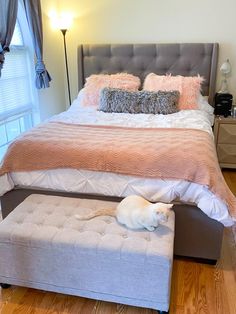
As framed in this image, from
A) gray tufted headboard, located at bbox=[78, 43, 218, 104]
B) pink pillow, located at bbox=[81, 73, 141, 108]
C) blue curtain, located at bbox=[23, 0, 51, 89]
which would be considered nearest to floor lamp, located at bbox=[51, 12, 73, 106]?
gray tufted headboard, located at bbox=[78, 43, 218, 104]

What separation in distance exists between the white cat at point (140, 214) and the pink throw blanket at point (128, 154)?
24 cm

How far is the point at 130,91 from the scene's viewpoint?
3242 mm

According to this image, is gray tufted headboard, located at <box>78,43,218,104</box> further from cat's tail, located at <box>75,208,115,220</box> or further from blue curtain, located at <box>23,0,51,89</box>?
cat's tail, located at <box>75,208,115,220</box>

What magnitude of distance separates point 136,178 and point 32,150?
767 millimetres

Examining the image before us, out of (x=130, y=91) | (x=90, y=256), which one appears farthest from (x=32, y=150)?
(x=130, y=91)

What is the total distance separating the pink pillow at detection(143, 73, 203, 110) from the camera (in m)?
3.19

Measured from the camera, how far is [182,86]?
3.25 meters

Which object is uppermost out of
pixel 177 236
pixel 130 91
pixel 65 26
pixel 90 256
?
pixel 65 26

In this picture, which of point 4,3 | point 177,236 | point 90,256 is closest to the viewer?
point 90,256

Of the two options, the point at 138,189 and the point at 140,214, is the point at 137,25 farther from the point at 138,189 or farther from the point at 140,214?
the point at 140,214

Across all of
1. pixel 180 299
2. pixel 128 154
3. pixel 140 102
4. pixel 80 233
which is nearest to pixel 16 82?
pixel 140 102

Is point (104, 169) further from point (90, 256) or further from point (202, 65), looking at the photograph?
point (202, 65)

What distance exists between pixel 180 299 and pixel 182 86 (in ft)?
7.29

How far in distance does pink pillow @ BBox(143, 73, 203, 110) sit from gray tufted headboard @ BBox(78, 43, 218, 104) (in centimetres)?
26
